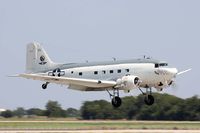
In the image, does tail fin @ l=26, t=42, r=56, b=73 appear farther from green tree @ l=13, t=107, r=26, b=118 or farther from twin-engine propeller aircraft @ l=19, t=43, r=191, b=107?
green tree @ l=13, t=107, r=26, b=118

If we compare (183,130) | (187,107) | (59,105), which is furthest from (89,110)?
(183,130)

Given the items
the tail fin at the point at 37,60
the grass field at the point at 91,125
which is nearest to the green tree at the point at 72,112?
the tail fin at the point at 37,60

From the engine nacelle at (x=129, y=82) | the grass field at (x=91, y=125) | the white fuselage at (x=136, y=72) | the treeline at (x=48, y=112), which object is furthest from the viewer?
the treeline at (x=48, y=112)

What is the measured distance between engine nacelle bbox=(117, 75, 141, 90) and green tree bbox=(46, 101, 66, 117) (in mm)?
33933

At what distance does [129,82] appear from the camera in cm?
8900

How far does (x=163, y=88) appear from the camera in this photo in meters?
90.1

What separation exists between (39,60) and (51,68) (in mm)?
2230

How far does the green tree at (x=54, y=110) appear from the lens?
123106 millimetres

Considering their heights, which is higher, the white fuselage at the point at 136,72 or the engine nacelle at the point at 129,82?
the white fuselage at the point at 136,72

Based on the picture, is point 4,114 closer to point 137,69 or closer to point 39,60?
point 39,60

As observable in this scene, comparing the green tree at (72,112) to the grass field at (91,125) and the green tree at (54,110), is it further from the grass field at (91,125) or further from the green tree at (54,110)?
the grass field at (91,125)

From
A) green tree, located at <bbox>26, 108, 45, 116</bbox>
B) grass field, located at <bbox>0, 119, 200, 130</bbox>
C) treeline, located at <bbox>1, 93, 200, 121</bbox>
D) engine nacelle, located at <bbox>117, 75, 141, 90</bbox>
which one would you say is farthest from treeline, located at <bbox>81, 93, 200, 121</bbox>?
engine nacelle, located at <bbox>117, 75, 141, 90</bbox>

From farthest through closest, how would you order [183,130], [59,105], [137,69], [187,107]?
[59,105] < [187,107] < [137,69] < [183,130]

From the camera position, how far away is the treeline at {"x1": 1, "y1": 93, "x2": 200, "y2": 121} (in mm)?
118688
